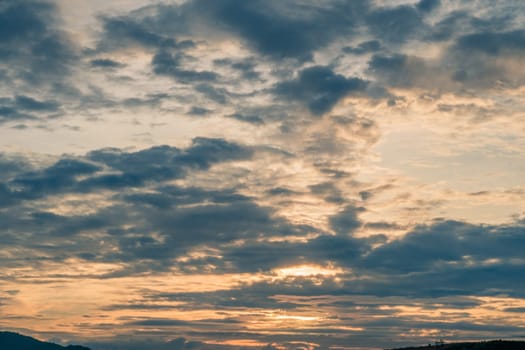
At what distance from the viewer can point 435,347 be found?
143750 mm

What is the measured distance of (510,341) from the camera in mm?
135250

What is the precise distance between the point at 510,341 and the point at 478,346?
6.07m

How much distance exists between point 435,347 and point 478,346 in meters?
10.3

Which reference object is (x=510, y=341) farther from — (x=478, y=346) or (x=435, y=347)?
(x=435, y=347)

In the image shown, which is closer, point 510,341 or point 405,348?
point 510,341

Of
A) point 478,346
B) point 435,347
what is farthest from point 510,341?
point 435,347

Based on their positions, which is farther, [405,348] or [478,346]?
[405,348]

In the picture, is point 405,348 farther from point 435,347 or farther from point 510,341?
point 510,341

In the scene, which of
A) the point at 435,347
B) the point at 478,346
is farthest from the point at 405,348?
the point at 478,346

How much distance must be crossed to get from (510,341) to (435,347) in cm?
1527

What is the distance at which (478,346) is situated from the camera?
136 meters

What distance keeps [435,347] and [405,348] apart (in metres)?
8.18

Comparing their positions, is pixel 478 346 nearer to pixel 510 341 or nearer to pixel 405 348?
pixel 510 341

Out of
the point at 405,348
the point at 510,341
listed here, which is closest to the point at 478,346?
the point at 510,341
